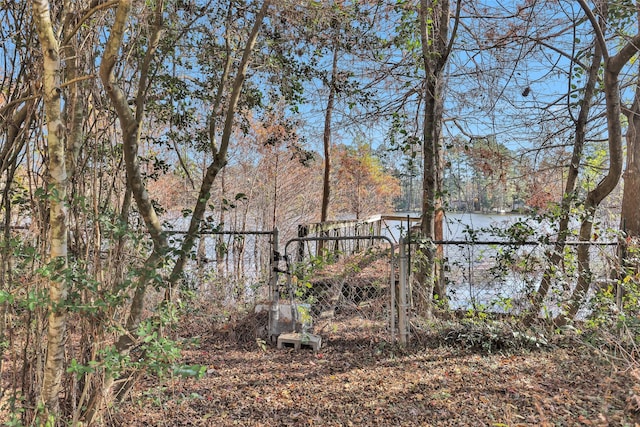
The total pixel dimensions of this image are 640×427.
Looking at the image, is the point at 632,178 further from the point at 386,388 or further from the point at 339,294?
the point at 386,388

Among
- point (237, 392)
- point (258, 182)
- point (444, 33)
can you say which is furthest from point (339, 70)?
point (258, 182)

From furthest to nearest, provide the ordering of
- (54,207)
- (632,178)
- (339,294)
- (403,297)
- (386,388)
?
1. (339,294)
2. (632,178)
3. (403,297)
4. (386,388)
5. (54,207)

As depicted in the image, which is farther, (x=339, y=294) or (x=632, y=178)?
(x=339, y=294)

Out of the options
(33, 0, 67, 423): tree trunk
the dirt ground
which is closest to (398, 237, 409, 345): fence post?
the dirt ground

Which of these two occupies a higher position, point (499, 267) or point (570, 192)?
point (570, 192)

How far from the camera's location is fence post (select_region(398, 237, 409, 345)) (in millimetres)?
3357

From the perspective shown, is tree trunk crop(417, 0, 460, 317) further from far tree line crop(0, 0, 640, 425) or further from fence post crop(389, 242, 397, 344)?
fence post crop(389, 242, 397, 344)

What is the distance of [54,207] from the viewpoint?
159 cm

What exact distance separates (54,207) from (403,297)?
269 centimetres

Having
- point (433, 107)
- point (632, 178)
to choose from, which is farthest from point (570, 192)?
point (433, 107)

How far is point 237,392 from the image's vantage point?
8.72ft

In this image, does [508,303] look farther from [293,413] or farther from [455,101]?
[455,101]

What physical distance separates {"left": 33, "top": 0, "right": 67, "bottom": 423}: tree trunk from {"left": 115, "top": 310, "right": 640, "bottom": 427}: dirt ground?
39 cm

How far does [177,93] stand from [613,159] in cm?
417
